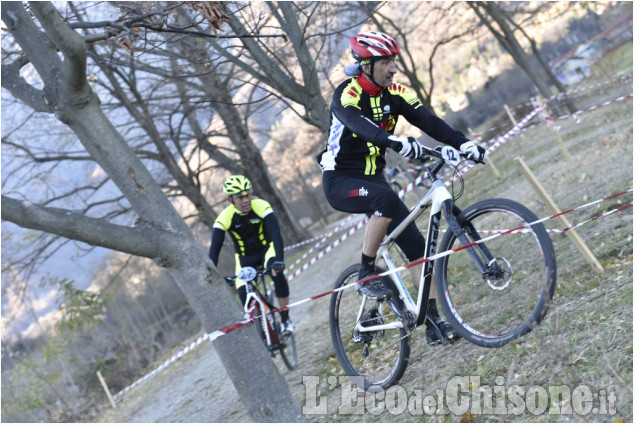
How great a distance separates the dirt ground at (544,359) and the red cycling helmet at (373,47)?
6.85 feet

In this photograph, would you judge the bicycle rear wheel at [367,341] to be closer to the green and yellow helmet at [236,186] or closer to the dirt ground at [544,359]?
the dirt ground at [544,359]

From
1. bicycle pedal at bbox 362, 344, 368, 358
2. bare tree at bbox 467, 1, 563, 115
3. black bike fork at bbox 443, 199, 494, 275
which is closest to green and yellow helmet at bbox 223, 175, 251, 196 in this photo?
bicycle pedal at bbox 362, 344, 368, 358

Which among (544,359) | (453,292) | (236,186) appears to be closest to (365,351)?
(453,292)

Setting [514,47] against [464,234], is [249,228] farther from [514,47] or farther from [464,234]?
[514,47]

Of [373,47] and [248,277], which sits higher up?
[373,47]

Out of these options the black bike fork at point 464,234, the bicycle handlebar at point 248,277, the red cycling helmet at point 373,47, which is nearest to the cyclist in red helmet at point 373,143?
the red cycling helmet at point 373,47

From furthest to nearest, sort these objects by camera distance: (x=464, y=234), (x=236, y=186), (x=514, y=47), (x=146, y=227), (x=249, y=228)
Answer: (x=514, y=47), (x=249, y=228), (x=236, y=186), (x=146, y=227), (x=464, y=234)

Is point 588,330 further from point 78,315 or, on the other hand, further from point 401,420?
point 78,315

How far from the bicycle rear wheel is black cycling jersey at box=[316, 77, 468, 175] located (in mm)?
939

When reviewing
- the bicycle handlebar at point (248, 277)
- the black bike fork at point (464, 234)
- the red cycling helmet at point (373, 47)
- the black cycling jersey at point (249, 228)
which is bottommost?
the black bike fork at point (464, 234)

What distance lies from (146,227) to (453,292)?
2.56 meters

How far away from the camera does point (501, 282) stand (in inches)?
176

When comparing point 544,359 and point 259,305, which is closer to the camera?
point 544,359

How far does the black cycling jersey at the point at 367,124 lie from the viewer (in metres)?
4.60
